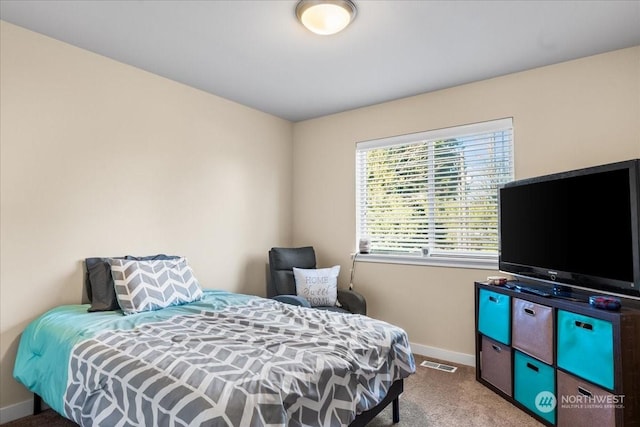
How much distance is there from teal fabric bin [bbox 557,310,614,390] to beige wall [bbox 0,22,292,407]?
288cm

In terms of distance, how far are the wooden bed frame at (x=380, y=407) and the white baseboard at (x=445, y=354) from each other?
4.01 feet

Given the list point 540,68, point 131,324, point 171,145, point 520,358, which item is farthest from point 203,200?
point 540,68

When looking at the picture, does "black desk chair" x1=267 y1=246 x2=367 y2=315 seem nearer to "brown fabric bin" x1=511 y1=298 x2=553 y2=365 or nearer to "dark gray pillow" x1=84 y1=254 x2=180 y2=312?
"brown fabric bin" x1=511 y1=298 x2=553 y2=365

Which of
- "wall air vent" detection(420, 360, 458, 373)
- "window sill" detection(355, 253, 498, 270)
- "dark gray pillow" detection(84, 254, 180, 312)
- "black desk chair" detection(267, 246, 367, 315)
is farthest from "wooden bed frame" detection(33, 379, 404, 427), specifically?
"window sill" detection(355, 253, 498, 270)

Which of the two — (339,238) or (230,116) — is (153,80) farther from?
(339,238)

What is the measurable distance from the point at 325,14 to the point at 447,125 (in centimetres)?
179

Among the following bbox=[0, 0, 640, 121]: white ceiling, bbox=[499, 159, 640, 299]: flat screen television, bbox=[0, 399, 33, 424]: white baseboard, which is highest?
bbox=[0, 0, 640, 121]: white ceiling

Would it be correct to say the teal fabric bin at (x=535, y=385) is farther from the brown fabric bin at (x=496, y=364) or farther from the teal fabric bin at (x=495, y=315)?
the teal fabric bin at (x=495, y=315)

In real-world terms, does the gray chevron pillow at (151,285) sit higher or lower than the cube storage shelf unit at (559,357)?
higher

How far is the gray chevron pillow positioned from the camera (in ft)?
7.97

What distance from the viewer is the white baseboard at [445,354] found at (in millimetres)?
3235

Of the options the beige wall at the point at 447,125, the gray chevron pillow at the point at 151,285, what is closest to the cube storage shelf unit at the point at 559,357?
the beige wall at the point at 447,125

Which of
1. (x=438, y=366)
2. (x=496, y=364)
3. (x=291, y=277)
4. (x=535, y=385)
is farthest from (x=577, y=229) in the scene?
(x=291, y=277)

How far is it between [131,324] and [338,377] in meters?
1.32
